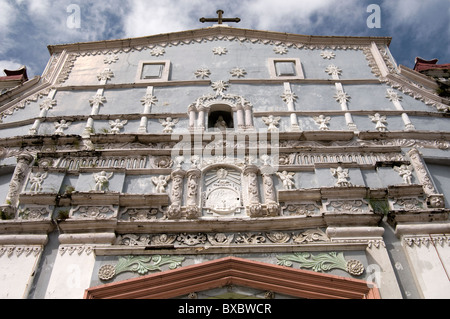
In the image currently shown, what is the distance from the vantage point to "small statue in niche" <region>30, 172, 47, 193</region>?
9273 millimetres

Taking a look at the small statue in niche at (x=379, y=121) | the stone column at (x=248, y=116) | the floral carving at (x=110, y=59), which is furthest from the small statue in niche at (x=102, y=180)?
the small statue in niche at (x=379, y=121)

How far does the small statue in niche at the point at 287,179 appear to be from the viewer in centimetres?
927

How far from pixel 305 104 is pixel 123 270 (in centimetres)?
540

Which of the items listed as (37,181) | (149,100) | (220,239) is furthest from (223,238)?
(149,100)

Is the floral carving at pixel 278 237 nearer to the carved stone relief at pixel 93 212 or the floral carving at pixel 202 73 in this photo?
the carved stone relief at pixel 93 212

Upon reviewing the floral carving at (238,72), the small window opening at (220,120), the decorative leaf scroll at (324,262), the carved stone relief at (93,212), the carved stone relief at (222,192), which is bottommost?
the decorative leaf scroll at (324,262)

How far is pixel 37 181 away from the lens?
370 inches

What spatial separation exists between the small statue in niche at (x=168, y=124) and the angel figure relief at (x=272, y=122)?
1.83 meters

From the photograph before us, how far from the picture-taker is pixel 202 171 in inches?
377

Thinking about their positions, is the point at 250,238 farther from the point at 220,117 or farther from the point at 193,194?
the point at 220,117

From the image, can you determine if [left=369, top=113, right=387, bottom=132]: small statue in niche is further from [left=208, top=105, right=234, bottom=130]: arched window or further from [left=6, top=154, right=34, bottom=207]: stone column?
[left=6, top=154, right=34, bottom=207]: stone column
